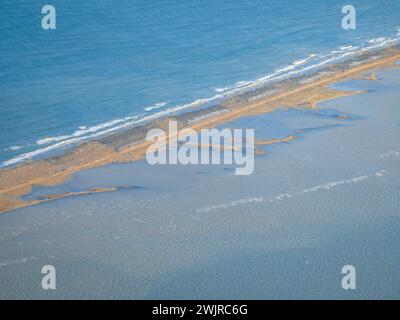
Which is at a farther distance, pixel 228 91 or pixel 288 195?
pixel 228 91

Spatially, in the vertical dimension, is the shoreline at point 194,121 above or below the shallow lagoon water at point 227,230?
above

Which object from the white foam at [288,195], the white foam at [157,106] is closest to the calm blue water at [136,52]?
the white foam at [157,106]

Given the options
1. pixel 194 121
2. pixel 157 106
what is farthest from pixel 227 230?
pixel 157 106

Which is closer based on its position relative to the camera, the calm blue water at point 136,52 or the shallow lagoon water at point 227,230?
the shallow lagoon water at point 227,230

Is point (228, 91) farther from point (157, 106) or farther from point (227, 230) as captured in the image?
point (227, 230)

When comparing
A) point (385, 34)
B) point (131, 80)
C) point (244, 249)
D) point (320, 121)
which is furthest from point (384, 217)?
point (385, 34)

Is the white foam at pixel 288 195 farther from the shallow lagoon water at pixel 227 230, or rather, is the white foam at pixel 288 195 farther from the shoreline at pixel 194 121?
the shoreline at pixel 194 121
